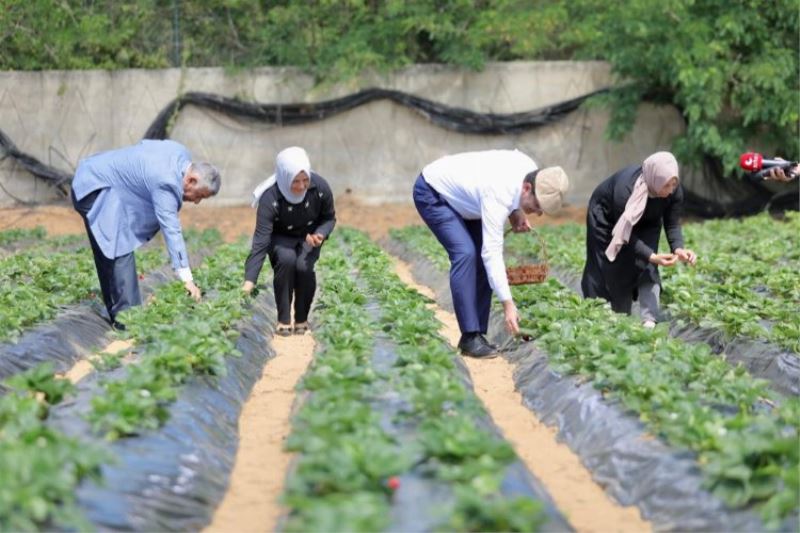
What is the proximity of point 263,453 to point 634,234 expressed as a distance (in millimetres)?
3497

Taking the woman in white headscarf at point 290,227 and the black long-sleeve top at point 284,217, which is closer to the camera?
the woman in white headscarf at point 290,227

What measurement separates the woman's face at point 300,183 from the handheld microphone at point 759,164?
2869mm

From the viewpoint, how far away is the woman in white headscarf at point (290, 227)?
8602mm

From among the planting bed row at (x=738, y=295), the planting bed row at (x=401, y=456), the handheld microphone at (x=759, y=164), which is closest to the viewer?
the planting bed row at (x=401, y=456)

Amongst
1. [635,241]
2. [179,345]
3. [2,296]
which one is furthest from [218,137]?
[179,345]

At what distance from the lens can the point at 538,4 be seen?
2202cm

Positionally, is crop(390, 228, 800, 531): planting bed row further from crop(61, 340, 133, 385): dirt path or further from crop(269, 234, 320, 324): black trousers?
crop(61, 340, 133, 385): dirt path

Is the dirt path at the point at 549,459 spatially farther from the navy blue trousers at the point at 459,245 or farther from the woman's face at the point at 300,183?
the woman's face at the point at 300,183

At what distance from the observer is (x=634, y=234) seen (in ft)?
28.0

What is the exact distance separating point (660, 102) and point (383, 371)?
1517cm

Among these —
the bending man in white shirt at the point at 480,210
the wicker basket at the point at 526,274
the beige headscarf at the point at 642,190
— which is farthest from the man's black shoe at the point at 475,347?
the beige headscarf at the point at 642,190

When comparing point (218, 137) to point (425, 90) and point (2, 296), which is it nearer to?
point (425, 90)

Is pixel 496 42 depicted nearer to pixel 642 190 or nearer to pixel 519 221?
pixel 642 190

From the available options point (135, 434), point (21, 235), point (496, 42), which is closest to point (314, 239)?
point (135, 434)
